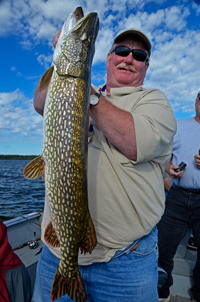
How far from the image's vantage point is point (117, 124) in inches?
60.2

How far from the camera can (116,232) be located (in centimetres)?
172

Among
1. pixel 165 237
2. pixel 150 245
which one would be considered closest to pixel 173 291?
pixel 165 237

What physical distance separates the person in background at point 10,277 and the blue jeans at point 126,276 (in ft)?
2.03

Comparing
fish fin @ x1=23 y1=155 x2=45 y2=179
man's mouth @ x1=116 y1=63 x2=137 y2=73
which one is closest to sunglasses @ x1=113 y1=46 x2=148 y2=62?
man's mouth @ x1=116 y1=63 x2=137 y2=73

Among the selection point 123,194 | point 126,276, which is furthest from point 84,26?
point 126,276

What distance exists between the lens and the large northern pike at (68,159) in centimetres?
151

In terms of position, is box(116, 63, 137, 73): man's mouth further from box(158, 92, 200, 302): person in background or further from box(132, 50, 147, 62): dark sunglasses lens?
box(158, 92, 200, 302): person in background

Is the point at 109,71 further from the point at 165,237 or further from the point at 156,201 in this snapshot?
the point at 165,237

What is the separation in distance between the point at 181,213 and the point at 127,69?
2.51m

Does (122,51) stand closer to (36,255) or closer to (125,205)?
(125,205)

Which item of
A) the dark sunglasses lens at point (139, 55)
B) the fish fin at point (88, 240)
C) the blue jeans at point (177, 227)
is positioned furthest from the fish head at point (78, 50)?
the blue jeans at point (177, 227)

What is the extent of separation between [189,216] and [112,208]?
7.57 feet

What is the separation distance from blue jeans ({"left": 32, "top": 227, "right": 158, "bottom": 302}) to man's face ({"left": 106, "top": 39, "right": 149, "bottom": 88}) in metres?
1.61

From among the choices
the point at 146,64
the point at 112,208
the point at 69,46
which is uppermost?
the point at 146,64
